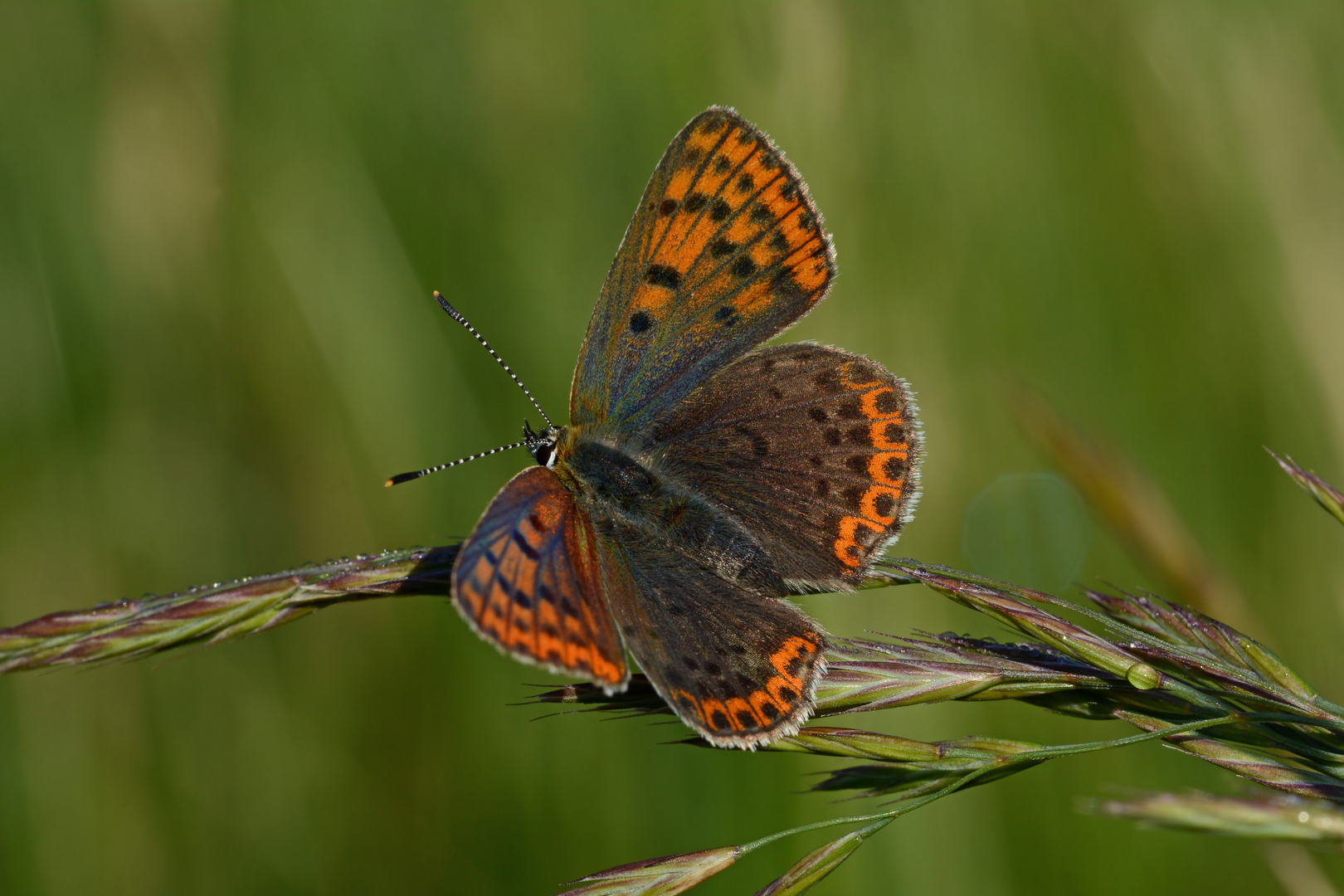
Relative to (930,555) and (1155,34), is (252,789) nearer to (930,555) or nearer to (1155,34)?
(930,555)

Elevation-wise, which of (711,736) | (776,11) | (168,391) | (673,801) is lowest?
(673,801)

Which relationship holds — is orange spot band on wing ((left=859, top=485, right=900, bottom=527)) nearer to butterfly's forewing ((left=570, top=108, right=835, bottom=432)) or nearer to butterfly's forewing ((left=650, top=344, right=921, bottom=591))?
butterfly's forewing ((left=650, top=344, right=921, bottom=591))

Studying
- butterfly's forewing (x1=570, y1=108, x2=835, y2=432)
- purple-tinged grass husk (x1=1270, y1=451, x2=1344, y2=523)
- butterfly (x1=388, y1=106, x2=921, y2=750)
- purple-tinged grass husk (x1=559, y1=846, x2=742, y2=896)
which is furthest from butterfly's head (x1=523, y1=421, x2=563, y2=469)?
purple-tinged grass husk (x1=1270, y1=451, x2=1344, y2=523)

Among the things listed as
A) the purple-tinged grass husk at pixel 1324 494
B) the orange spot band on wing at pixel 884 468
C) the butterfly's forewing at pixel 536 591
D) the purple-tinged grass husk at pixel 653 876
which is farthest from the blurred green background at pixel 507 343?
the purple-tinged grass husk at pixel 1324 494

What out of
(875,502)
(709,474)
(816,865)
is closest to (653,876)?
(816,865)

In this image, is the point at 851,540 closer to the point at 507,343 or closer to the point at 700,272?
the point at 700,272

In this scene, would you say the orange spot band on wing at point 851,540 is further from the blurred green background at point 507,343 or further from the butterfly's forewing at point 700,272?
the blurred green background at point 507,343

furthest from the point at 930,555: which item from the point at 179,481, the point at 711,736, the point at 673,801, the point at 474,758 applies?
the point at 179,481
